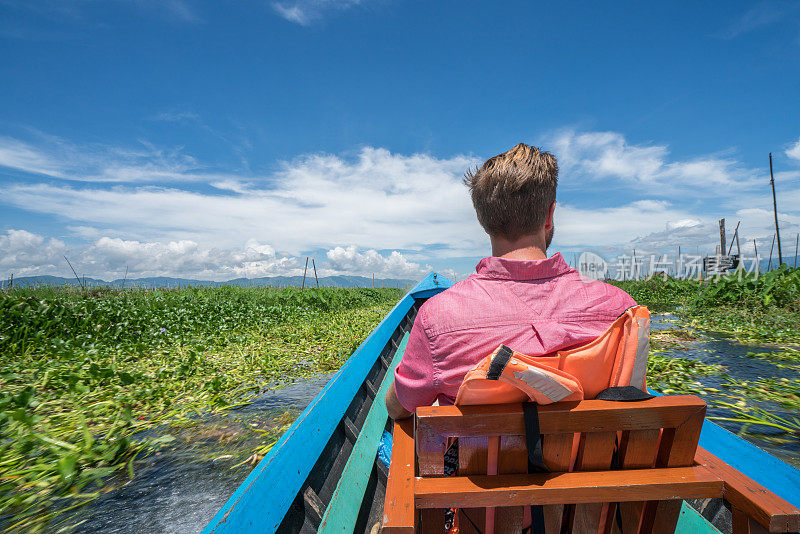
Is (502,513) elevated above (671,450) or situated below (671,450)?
below

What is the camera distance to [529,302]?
1.31 meters

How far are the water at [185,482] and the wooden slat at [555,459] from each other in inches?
75.0

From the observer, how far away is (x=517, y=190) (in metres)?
1.43

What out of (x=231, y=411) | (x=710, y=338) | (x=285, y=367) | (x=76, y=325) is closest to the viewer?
(x=231, y=411)

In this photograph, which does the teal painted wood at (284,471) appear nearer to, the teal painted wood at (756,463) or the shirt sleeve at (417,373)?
the shirt sleeve at (417,373)

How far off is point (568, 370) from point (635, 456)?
372 millimetres

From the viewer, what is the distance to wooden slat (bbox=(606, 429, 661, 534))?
A: 116cm

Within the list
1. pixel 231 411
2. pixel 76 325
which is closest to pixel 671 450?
pixel 231 411

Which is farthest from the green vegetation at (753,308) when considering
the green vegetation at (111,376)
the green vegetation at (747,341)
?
the green vegetation at (111,376)

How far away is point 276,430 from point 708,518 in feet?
10.3

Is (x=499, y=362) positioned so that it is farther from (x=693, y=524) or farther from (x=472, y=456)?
(x=693, y=524)

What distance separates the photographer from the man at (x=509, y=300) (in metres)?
1.27

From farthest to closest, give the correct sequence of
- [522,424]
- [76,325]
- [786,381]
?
[76,325], [786,381], [522,424]

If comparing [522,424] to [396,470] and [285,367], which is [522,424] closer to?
[396,470]
